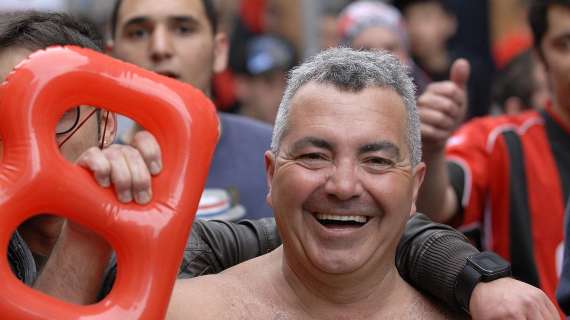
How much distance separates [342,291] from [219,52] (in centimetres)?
238

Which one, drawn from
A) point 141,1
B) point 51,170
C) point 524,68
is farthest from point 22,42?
point 524,68

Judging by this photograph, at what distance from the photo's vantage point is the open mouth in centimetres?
280

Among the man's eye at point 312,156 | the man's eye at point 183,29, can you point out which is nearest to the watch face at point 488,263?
the man's eye at point 312,156

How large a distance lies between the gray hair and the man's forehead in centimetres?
174

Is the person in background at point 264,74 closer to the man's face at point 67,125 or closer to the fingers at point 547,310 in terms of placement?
the man's face at point 67,125

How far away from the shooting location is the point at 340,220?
9.19 ft

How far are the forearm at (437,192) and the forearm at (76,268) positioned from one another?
197 centimetres

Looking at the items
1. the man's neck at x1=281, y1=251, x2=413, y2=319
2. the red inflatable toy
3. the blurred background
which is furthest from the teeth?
the blurred background

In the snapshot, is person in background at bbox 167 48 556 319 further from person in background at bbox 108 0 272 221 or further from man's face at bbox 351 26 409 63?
man's face at bbox 351 26 409 63

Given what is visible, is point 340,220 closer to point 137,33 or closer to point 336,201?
point 336,201

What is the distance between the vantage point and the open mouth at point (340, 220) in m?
2.80

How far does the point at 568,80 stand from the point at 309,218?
2108 millimetres

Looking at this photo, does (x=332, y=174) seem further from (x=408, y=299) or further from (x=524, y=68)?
(x=524, y=68)

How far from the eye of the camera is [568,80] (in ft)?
14.9
